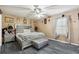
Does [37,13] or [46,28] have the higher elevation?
[37,13]

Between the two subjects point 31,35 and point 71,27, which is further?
point 71,27

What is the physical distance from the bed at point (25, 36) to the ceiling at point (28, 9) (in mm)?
307

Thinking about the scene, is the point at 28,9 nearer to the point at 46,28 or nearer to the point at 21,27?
the point at 21,27

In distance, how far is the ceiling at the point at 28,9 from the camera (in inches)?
48.9

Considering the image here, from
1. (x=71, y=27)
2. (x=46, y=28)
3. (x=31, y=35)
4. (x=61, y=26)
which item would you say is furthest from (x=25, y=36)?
(x=71, y=27)

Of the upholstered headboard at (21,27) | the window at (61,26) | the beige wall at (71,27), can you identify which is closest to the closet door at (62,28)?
the window at (61,26)

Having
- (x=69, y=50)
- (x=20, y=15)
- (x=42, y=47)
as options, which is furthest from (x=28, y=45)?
(x=69, y=50)

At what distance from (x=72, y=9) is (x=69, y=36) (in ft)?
1.94

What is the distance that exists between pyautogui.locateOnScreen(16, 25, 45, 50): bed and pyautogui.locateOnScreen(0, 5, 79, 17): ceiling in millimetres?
307

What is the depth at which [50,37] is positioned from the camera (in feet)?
4.70

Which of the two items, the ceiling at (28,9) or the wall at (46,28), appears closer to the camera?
the ceiling at (28,9)

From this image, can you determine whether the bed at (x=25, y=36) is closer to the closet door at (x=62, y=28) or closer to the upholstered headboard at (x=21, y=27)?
the upholstered headboard at (x=21, y=27)

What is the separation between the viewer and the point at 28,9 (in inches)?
54.3

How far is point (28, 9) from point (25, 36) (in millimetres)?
583
